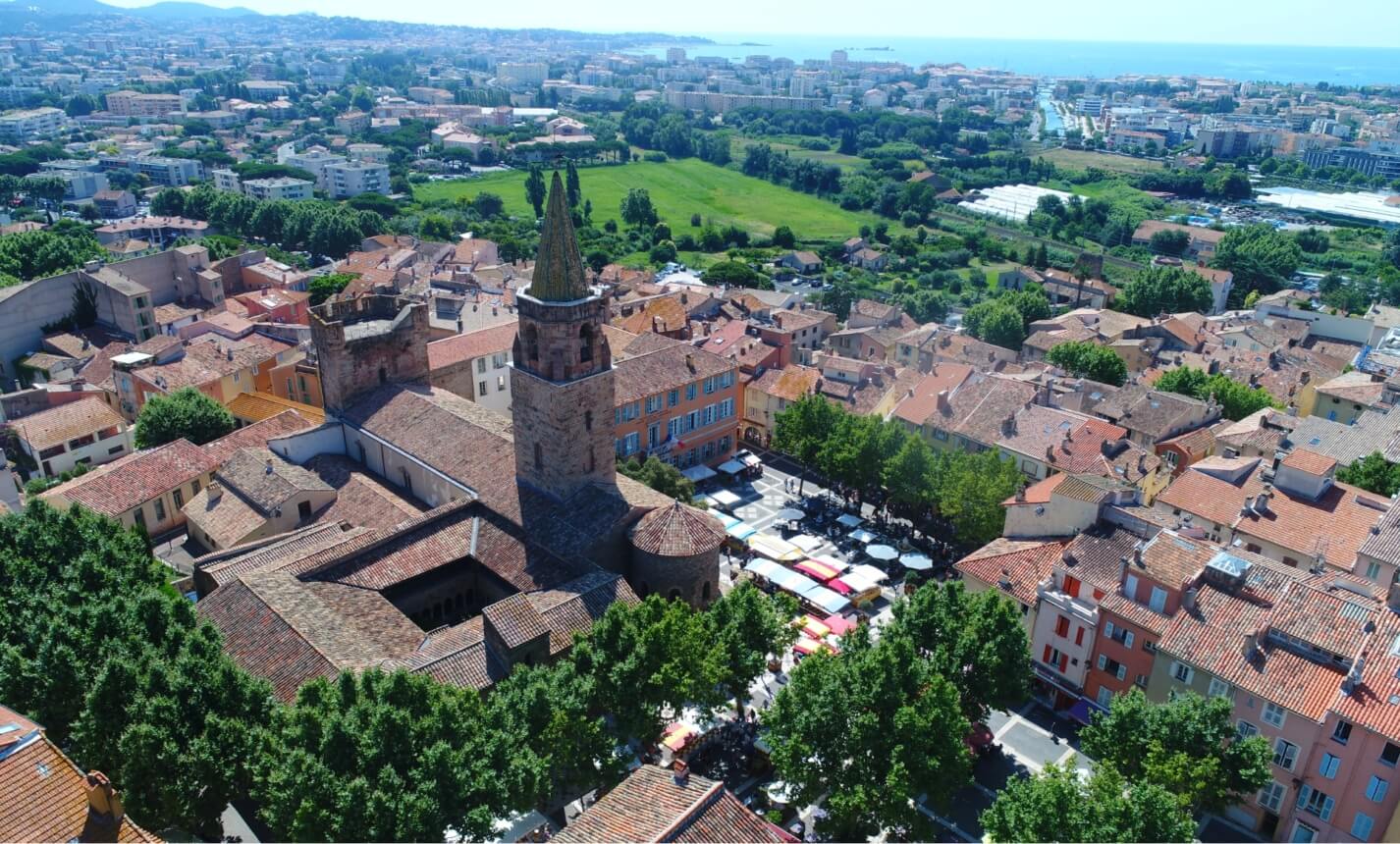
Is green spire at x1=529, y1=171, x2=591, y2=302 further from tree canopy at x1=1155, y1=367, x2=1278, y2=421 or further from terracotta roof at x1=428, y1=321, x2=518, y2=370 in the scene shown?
tree canopy at x1=1155, y1=367, x2=1278, y2=421

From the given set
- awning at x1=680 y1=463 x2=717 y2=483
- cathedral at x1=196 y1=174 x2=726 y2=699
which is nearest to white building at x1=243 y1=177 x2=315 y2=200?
awning at x1=680 y1=463 x2=717 y2=483

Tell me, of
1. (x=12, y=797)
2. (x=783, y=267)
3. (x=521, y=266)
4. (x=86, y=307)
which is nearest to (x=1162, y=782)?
(x=12, y=797)

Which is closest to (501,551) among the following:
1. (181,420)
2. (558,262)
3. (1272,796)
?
(558,262)

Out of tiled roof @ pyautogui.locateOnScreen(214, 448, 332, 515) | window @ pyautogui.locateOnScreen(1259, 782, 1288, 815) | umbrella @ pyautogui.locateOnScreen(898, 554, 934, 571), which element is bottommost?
umbrella @ pyautogui.locateOnScreen(898, 554, 934, 571)

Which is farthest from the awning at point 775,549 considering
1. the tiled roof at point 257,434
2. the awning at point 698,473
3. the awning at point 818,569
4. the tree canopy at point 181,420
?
the tree canopy at point 181,420

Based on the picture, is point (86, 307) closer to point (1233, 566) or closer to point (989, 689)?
point (989, 689)
